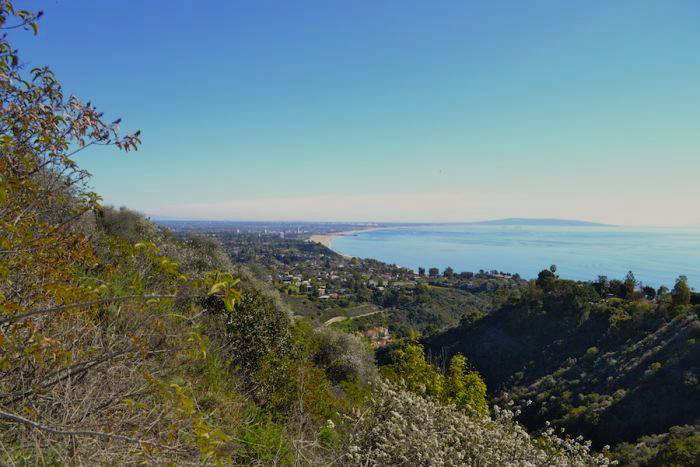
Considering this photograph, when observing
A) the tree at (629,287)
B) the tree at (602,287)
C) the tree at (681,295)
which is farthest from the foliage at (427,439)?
the tree at (602,287)

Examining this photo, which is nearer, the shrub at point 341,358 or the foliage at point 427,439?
the foliage at point 427,439

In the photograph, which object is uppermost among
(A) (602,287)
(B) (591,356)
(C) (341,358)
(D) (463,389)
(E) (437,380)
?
(E) (437,380)

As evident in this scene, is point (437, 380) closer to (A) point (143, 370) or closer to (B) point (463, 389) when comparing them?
(B) point (463, 389)

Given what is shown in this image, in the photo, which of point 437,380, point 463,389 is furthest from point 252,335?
point 463,389

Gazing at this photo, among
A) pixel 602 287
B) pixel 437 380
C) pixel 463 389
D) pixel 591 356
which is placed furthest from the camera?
pixel 602 287

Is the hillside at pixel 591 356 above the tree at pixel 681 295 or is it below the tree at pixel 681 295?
below

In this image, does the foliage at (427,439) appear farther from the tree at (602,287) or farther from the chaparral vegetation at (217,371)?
the tree at (602,287)

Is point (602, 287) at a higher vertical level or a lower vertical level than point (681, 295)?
lower

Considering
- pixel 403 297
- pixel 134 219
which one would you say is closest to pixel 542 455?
pixel 134 219

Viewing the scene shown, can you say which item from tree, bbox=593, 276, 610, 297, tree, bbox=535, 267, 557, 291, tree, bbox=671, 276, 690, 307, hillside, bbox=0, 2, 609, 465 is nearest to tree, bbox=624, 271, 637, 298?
tree, bbox=593, 276, 610, 297

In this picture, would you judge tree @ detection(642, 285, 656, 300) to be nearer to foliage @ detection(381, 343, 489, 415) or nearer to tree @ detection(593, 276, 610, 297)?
tree @ detection(593, 276, 610, 297)

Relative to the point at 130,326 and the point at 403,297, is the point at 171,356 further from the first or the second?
the point at 403,297

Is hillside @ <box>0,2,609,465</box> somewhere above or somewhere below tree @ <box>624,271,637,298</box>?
above

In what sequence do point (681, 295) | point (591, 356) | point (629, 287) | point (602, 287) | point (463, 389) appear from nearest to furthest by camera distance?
point (463, 389), point (591, 356), point (681, 295), point (629, 287), point (602, 287)
